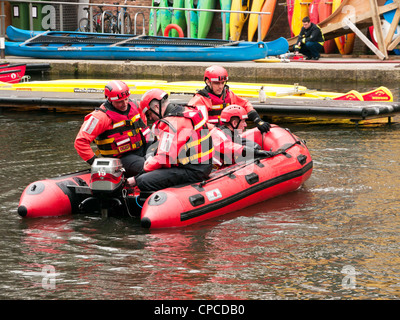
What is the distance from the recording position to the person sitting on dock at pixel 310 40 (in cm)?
1603

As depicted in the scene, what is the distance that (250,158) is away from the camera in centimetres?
688

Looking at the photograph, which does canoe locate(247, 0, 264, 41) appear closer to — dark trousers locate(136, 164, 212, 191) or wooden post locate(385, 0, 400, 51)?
wooden post locate(385, 0, 400, 51)

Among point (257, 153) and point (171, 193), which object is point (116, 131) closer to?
point (171, 193)

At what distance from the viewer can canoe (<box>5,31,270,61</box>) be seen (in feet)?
52.4

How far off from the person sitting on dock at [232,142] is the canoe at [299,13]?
10725mm

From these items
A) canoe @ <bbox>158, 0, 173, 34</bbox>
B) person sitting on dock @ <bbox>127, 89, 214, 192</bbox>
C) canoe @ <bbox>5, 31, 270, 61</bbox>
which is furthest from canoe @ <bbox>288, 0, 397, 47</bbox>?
person sitting on dock @ <bbox>127, 89, 214, 192</bbox>

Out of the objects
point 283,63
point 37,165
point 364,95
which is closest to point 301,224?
point 37,165

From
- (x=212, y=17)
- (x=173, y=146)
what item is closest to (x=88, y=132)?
(x=173, y=146)

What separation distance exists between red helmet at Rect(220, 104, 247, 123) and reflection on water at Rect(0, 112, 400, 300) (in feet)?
2.91

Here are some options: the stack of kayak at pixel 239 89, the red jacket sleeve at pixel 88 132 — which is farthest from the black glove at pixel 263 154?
the stack of kayak at pixel 239 89

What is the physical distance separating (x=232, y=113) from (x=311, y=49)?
961 centimetres

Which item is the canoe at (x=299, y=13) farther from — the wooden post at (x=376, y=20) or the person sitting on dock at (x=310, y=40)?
the wooden post at (x=376, y=20)
